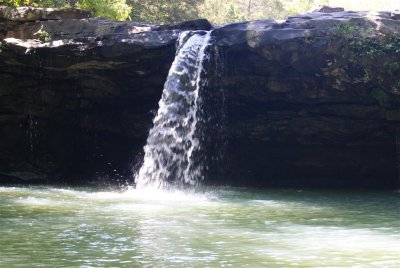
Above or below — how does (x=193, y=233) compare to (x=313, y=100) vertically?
below

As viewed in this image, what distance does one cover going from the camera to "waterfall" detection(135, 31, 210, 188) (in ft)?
53.4

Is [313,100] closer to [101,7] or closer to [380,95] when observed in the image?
[380,95]

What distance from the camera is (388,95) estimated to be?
52.4 ft

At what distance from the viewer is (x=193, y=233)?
746 centimetres

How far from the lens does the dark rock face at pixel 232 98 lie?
15.2 meters

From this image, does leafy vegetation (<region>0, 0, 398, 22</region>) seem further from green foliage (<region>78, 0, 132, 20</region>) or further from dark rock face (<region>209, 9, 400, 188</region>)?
dark rock face (<region>209, 9, 400, 188</region>)

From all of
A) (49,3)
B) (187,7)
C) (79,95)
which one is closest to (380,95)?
(79,95)

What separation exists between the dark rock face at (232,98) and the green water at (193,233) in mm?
4688

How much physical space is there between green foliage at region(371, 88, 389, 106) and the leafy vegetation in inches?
418

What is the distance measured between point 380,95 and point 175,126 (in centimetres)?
547

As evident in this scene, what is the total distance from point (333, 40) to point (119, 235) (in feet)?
31.1

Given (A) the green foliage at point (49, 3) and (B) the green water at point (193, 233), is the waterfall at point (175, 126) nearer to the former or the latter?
(B) the green water at point (193, 233)

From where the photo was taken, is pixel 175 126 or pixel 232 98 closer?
pixel 175 126

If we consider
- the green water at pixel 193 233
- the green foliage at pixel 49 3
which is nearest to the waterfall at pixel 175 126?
the green water at pixel 193 233
